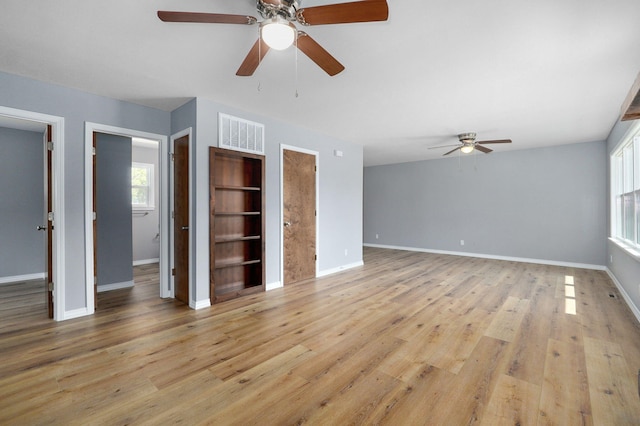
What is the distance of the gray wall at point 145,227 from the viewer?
19.8ft

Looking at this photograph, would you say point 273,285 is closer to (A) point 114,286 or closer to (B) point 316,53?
(A) point 114,286

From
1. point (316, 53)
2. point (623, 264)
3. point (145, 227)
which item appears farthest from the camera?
point (145, 227)

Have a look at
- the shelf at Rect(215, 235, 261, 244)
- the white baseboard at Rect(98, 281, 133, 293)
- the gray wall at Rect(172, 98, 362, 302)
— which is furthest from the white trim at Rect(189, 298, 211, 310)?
the white baseboard at Rect(98, 281, 133, 293)

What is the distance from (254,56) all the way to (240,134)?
2.07 m

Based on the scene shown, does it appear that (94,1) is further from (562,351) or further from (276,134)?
(562,351)

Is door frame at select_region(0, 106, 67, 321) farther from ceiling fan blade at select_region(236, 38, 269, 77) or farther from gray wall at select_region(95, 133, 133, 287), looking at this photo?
ceiling fan blade at select_region(236, 38, 269, 77)

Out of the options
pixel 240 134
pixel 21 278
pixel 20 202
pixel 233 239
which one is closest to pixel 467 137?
pixel 240 134

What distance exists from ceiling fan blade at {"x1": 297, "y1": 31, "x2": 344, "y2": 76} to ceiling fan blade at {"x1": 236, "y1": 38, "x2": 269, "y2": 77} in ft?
0.88

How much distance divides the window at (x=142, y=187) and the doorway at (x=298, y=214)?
3.73 m

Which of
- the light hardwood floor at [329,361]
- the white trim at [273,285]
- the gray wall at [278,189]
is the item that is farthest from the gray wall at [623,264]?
the white trim at [273,285]

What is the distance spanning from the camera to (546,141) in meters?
5.64

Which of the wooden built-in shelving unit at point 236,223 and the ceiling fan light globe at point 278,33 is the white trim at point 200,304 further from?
the ceiling fan light globe at point 278,33

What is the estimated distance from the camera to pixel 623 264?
13.1 ft

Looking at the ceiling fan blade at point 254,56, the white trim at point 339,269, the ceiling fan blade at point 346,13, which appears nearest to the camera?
the ceiling fan blade at point 346,13
